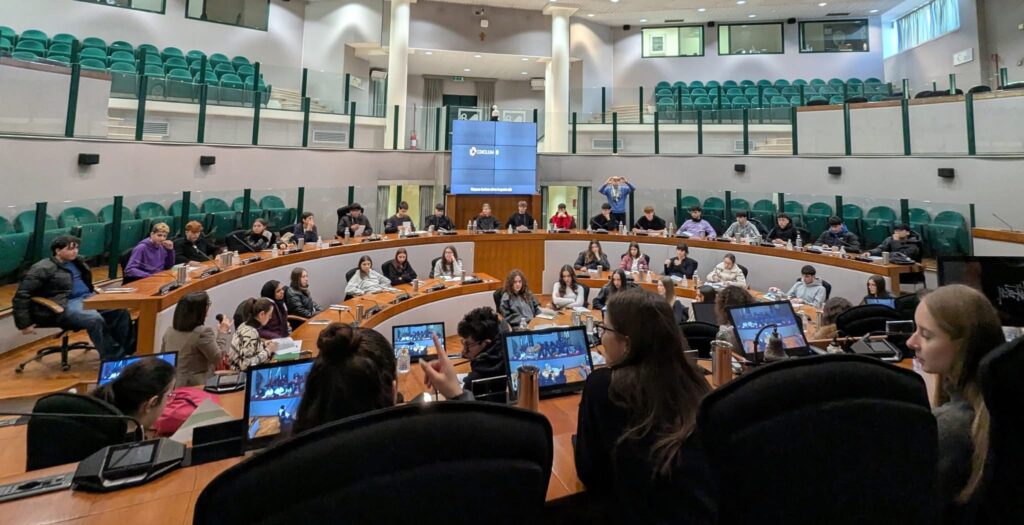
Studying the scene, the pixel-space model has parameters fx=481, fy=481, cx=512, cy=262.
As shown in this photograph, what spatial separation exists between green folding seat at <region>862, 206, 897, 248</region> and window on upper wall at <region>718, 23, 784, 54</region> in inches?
359

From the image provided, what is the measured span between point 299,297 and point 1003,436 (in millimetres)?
5628

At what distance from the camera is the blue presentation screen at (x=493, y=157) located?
33.8 feet

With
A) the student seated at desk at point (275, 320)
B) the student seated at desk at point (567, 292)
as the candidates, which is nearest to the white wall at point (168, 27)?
the student seated at desk at point (275, 320)

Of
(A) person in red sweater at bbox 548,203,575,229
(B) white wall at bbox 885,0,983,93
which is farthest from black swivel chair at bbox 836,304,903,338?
(B) white wall at bbox 885,0,983,93

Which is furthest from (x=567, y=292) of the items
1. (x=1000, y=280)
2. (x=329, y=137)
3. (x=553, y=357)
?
(x=329, y=137)

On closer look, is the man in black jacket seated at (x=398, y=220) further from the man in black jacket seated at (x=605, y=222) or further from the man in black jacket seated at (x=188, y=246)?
the man in black jacket seated at (x=605, y=222)

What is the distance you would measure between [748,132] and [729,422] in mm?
11392

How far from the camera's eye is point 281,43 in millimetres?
13281

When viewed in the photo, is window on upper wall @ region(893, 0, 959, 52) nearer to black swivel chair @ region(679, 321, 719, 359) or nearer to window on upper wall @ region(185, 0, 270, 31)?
black swivel chair @ region(679, 321, 719, 359)

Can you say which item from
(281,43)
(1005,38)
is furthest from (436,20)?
(1005,38)

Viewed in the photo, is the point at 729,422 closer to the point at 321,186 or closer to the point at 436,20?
the point at 321,186

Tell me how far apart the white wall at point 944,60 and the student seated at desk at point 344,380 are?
12.8 m

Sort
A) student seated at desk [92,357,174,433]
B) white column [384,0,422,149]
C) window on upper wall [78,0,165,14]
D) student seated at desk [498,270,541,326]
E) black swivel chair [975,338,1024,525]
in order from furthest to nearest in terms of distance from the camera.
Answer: white column [384,0,422,149]
window on upper wall [78,0,165,14]
student seated at desk [498,270,541,326]
student seated at desk [92,357,174,433]
black swivel chair [975,338,1024,525]

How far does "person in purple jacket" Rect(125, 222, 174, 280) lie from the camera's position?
487 centimetres
